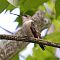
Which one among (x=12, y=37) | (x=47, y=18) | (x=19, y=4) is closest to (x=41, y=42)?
(x=12, y=37)

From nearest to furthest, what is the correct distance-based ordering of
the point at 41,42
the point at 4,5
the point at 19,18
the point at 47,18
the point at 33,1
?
the point at 41,42
the point at 4,5
the point at 33,1
the point at 19,18
the point at 47,18

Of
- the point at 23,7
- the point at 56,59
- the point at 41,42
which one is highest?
the point at 23,7

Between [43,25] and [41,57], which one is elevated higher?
[43,25]

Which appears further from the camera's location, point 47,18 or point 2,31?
point 47,18

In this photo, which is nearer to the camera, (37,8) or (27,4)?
(27,4)

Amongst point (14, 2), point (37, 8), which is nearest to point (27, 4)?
point (14, 2)

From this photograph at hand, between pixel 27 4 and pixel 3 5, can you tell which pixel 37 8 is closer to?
pixel 27 4

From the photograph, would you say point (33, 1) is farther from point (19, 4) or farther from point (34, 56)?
point (34, 56)

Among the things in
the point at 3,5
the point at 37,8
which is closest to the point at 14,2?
the point at 3,5

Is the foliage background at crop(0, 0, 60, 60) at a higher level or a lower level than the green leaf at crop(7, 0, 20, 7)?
lower

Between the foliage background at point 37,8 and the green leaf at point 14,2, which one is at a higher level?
the green leaf at point 14,2

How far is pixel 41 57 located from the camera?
2338 millimetres

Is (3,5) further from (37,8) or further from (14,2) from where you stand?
(37,8)

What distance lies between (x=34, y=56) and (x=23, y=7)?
0.87 m
